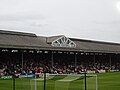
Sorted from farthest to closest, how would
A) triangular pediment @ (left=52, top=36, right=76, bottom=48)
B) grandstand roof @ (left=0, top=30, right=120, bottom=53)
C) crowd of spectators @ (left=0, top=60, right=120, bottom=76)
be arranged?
triangular pediment @ (left=52, top=36, right=76, bottom=48) → grandstand roof @ (left=0, top=30, right=120, bottom=53) → crowd of spectators @ (left=0, top=60, right=120, bottom=76)

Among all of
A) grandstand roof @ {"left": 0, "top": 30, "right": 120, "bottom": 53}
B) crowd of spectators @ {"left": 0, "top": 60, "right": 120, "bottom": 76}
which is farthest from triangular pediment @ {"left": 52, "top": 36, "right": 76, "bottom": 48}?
crowd of spectators @ {"left": 0, "top": 60, "right": 120, "bottom": 76}

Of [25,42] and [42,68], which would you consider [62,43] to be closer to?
[25,42]

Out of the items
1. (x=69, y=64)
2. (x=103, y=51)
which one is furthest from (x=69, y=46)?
(x=103, y=51)

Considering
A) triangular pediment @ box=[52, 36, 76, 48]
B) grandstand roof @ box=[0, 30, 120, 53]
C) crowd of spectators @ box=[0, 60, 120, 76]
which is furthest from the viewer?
triangular pediment @ box=[52, 36, 76, 48]

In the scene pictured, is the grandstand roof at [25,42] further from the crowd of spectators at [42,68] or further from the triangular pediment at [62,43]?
the crowd of spectators at [42,68]

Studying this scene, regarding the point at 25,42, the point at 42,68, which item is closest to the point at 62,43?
the point at 25,42

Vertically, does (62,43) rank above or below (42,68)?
above

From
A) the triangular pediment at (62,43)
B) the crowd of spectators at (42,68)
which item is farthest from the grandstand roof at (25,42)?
the crowd of spectators at (42,68)

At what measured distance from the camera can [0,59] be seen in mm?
54000

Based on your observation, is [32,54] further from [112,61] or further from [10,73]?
[112,61]

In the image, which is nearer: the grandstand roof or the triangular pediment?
the grandstand roof

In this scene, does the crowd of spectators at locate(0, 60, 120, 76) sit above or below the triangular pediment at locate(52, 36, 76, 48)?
below

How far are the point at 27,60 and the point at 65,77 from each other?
35.1 metres

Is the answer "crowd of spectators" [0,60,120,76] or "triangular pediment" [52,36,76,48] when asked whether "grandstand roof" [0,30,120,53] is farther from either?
"crowd of spectators" [0,60,120,76]
